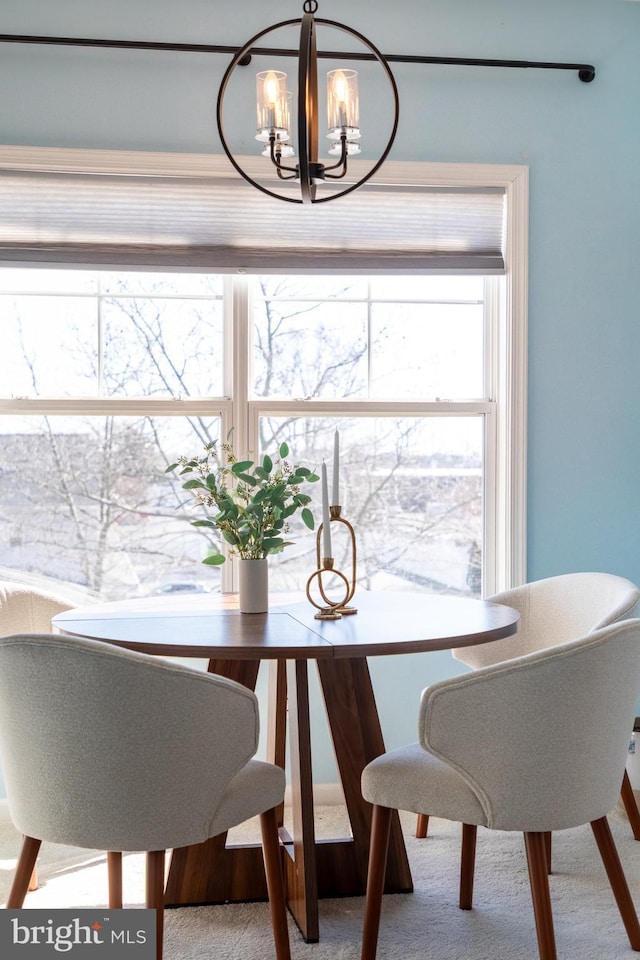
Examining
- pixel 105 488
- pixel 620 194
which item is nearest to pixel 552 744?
pixel 105 488

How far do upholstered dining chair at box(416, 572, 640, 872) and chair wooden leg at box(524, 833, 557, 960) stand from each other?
544 millimetres

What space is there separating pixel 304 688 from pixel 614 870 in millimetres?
790

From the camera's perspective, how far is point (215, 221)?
3191mm

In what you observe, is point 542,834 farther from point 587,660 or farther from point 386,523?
point 386,523

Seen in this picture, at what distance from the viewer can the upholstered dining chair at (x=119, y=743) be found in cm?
168

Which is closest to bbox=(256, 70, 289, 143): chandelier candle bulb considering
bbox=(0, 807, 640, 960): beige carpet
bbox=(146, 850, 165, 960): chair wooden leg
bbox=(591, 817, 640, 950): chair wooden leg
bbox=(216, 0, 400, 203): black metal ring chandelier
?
bbox=(216, 0, 400, 203): black metal ring chandelier

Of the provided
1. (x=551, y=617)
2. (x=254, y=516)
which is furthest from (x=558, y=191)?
(x=254, y=516)

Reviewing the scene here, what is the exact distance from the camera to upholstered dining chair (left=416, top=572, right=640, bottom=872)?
2.46 meters

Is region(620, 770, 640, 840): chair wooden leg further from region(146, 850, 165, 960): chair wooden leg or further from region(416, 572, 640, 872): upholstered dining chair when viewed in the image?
region(146, 850, 165, 960): chair wooden leg

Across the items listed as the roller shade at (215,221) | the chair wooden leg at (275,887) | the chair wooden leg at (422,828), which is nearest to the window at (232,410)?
the roller shade at (215,221)

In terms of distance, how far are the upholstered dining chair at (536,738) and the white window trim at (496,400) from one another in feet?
4.73

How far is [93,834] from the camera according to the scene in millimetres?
1731

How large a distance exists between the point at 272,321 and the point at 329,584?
0.95 m

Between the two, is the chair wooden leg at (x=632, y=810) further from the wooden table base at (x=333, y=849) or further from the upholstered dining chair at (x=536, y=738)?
the upholstered dining chair at (x=536, y=738)
